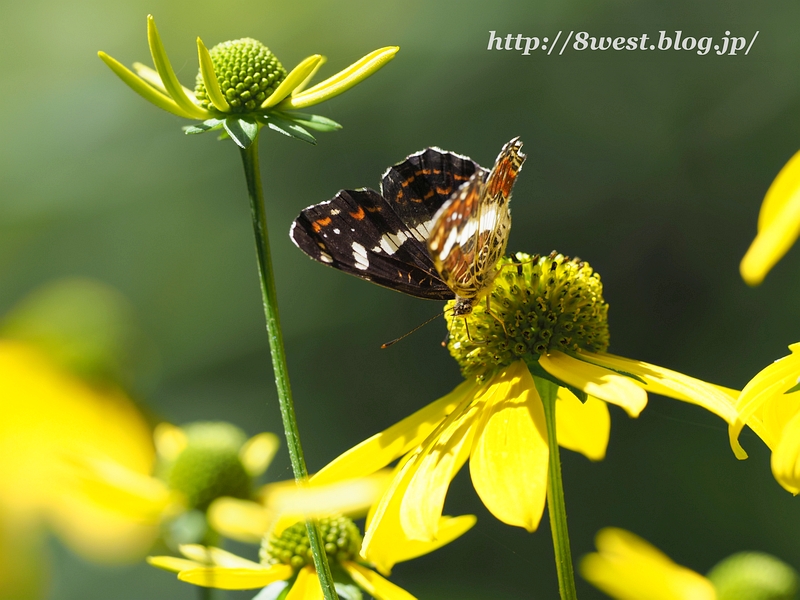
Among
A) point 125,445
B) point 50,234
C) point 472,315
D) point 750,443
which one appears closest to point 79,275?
point 50,234

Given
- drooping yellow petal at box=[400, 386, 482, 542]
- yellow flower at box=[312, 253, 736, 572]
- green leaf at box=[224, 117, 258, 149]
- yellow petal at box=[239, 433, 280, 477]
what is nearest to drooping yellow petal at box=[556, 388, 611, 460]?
yellow flower at box=[312, 253, 736, 572]

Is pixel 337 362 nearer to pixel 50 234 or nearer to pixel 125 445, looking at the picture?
pixel 50 234

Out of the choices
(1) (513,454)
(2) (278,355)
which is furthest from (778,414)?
(2) (278,355)

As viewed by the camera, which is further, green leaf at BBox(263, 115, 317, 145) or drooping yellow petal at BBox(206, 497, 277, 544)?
drooping yellow petal at BBox(206, 497, 277, 544)

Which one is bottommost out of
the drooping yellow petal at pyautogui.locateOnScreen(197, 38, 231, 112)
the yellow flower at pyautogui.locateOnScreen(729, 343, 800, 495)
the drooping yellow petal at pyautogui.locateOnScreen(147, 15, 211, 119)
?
the yellow flower at pyautogui.locateOnScreen(729, 343, 800, 495)

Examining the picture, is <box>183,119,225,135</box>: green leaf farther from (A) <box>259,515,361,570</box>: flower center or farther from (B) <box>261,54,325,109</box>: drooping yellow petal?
(A) <box>259,515,361,570</box>: flower center

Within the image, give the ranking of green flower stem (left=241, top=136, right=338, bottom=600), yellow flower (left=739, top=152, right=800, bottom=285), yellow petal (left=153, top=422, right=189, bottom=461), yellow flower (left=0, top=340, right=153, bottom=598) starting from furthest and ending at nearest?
yellow petal (left=153, top=422, right=189, bottom=461), yellow flower (left=0, top=340, right=153, bottom=598), green flower stem (left=241, top=136, right=338, bottom=600), yellow flower (left=739, top=152, right=800, bottom=285)

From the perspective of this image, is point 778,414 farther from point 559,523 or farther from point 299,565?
point 299,565

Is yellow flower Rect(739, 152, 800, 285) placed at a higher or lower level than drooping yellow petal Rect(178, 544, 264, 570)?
lower
